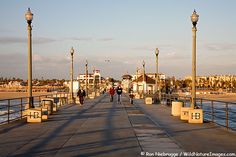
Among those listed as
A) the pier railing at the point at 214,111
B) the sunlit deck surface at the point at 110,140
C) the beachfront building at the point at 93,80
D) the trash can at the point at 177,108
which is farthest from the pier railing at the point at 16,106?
the beachfront building at the point at 93,80

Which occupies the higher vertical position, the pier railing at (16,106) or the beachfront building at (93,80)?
the beachfront building at (93,80)

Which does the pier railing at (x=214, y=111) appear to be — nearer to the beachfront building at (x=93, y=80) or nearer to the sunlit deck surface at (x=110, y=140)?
the sunlit deck surface at (x=110, y=140)

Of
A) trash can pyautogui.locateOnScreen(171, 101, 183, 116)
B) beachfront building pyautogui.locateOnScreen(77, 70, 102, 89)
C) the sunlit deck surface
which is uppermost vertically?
beachfront building pyautogui.locateOnScreen(77, 70, 102, 89)

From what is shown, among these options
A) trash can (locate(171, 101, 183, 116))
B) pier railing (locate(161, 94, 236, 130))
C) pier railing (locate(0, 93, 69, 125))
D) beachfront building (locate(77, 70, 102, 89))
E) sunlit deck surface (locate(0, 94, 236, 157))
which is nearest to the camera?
sunlit deck surface (locate(0, 94, 236, 157))

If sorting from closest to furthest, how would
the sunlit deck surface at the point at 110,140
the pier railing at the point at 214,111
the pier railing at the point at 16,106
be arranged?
the sunlit deck surface at the point at 110,140, the pier railing at the point at 214,111, the pier railing at the point at 16,106

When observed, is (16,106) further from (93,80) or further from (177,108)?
(93,80)

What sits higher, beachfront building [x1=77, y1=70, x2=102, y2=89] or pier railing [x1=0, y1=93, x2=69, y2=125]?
beachfront building [x1=77, y1=70, x2=102, y2=89]

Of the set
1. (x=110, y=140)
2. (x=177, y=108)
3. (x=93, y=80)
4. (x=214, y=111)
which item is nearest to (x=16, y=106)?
(x=214, y=111)

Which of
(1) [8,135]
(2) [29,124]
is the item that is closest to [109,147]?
(1) [8,135]

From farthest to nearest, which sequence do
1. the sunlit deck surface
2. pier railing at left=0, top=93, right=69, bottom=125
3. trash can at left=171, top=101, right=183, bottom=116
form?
trash can at left=171, top=101, right=183, bottom=116 → pier railing at left=0, top=93, right=69, bottom=125 → the sunlit deck surface

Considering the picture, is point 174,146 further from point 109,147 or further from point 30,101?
point 30,101

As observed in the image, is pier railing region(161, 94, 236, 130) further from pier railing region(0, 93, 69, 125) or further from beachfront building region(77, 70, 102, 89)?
beachfront building region(77, 70, 102, 89)

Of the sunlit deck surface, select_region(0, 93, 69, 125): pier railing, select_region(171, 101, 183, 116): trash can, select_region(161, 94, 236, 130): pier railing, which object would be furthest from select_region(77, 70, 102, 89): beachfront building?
the sunlit deck surface

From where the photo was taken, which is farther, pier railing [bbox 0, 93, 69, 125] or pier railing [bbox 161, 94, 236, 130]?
pier railing [bbox 0, 93, 69, 125]
